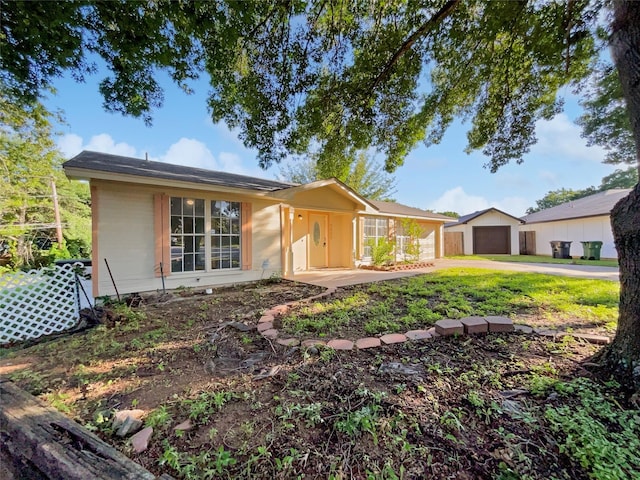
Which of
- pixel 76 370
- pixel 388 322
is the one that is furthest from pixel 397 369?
pixel 76 370

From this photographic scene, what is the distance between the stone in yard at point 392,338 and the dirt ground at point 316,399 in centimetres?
11

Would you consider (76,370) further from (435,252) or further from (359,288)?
Answer: (435,252)

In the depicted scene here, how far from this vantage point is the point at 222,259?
730 centimetres

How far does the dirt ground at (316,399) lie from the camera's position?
163 centimetres

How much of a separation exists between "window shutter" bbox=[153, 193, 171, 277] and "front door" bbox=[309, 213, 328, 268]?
5242mm

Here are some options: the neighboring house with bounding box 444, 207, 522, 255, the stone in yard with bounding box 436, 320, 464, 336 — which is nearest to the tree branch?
the stone in yard with bounding box 436, 320, 464, 336

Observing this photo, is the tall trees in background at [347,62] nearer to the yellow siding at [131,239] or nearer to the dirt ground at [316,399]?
the dirt ground at [316,399]

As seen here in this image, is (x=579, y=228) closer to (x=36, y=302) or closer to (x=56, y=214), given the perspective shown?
(x=36, y=302)

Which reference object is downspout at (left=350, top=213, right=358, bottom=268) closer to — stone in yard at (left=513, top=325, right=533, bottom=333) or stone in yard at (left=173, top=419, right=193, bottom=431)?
stone in yard at (left=513, top=325, right=533, bottom=333)

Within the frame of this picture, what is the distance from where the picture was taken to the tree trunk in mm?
2279

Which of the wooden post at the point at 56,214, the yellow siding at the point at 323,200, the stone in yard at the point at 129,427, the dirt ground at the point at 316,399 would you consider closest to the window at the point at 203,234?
the yellow siding at the point at 323,200

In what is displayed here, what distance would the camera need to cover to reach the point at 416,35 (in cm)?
472

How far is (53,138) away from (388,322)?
18562mm

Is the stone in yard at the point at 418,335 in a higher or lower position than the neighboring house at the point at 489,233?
lower
